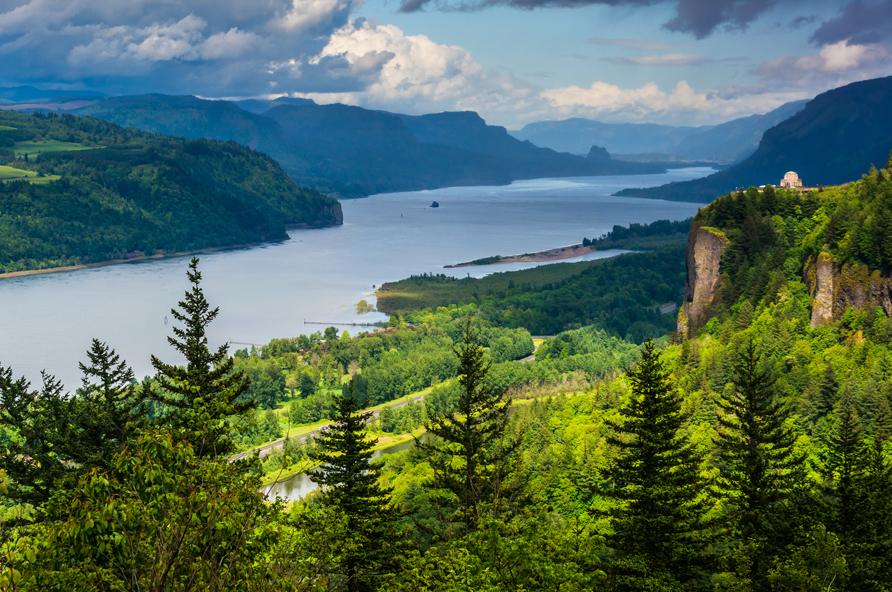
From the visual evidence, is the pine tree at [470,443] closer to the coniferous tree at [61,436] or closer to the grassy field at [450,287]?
the coniferous tree at [61,436]

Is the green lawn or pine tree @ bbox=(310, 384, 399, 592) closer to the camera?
pine tree @ bbox=(310, 384, 399, 592)

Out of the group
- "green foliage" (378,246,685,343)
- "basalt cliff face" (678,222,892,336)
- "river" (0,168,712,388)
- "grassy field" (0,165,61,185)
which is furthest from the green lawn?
"basalt cliff face" (678,222,892,336)

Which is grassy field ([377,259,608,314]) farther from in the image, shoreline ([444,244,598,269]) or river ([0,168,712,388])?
shoreline ([444,244,598,269])

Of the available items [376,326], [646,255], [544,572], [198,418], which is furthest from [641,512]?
[646,255]

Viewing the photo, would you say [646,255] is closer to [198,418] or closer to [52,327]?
[52,327]

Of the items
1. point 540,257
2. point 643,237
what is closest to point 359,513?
point 540,257

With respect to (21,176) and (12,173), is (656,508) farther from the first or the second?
(12,173)
